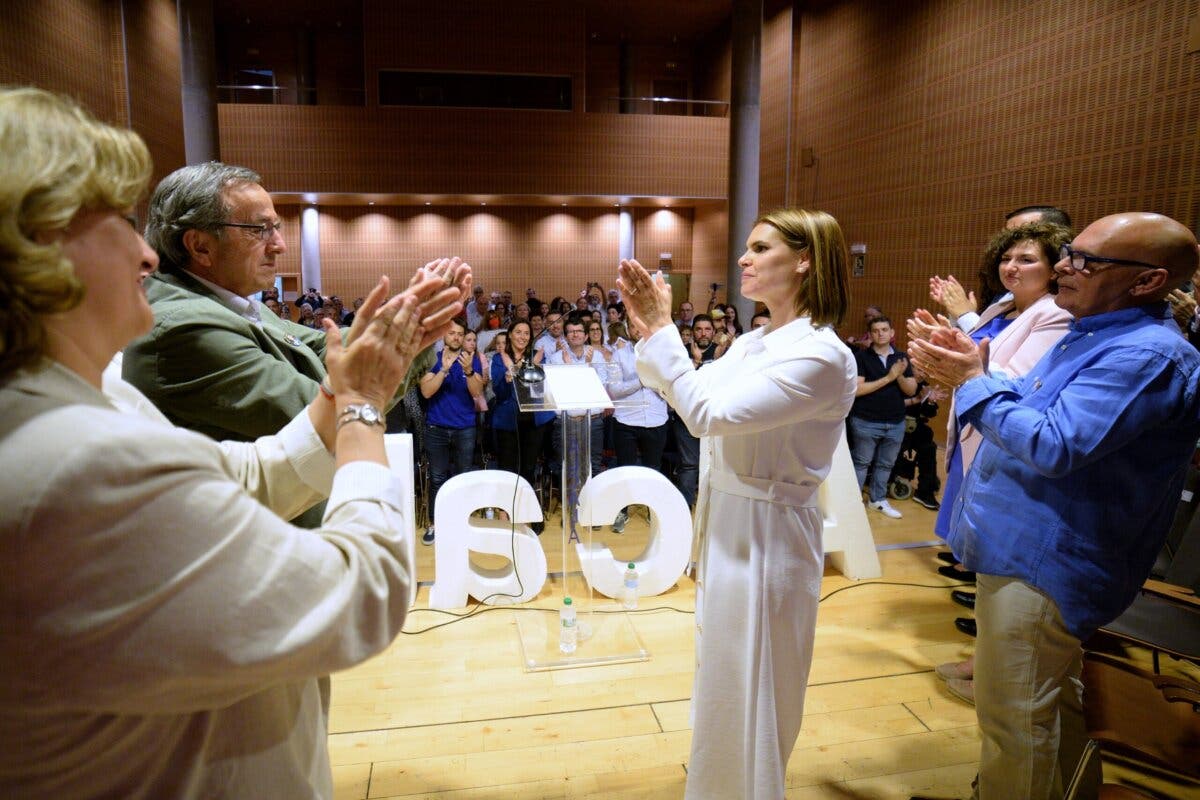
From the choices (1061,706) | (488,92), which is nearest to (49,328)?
(1061,706)

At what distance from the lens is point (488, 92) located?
15.0 m

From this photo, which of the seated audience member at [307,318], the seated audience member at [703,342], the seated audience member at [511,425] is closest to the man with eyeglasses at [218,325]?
the seated audience member at [511,425]

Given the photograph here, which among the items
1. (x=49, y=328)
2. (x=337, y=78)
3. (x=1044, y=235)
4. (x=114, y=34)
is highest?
(x=337, y=78)

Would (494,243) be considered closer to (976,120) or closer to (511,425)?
(976,120)

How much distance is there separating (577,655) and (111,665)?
119 inches

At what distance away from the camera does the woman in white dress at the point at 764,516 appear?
2.00 m

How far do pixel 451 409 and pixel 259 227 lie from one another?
355 centimetres

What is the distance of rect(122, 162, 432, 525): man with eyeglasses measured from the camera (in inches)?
67.8

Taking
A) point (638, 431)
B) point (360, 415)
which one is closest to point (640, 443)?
point (638, 431)

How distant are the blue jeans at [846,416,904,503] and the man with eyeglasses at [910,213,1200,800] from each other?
4.09 meters

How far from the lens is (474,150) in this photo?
14.7 meters

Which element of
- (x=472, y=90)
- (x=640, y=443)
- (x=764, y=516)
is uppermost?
(x=472, y=90)

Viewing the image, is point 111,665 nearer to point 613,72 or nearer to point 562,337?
point 562,337

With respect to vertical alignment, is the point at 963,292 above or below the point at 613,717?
above
